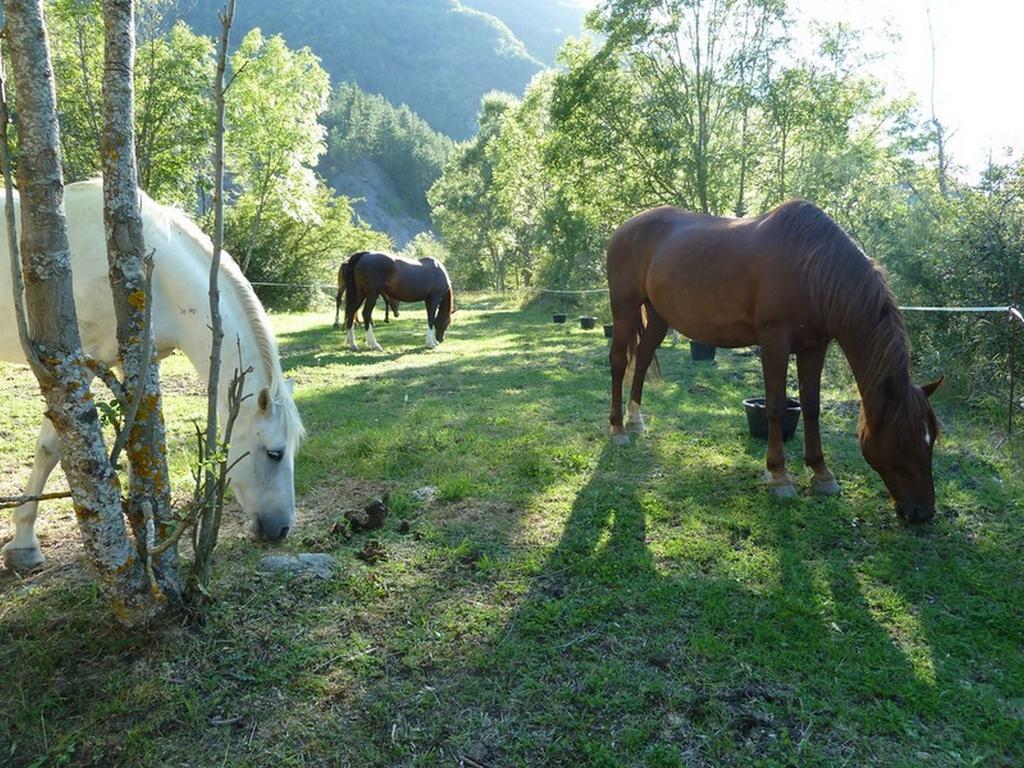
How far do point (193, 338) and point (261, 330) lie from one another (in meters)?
0.43

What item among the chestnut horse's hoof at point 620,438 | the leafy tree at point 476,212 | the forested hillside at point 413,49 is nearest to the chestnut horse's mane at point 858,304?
the chestnut horse's hoof at point 620,438

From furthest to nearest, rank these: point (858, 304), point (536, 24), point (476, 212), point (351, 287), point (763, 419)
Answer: point (536, 24)
point (476, 212)
point (351, 287)
point (763, 419)
point (858, 304)

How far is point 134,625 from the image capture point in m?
2.38

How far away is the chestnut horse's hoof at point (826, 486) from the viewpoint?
4256 mm

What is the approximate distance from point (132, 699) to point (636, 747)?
1.80 m

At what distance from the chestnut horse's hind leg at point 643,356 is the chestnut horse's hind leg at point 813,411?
5.36 feet

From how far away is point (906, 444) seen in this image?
11.6ft

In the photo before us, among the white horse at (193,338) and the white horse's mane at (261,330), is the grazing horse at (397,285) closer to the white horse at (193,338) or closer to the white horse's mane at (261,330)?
the white horse's mane at (261,330)

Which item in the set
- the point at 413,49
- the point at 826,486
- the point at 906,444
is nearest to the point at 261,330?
the point at 906,444

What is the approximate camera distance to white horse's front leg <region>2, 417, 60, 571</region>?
3.08 meters

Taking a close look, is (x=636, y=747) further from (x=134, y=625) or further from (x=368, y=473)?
(x=368, y=473)

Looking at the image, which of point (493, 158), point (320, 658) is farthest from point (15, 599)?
point (493, 158)

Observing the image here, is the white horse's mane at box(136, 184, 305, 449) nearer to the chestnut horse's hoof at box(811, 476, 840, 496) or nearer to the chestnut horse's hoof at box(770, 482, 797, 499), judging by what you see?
the chestnut horse's hoof at box(770, 482, 797, 499)

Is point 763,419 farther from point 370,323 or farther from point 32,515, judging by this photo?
point 370,323
